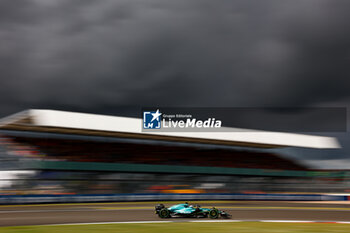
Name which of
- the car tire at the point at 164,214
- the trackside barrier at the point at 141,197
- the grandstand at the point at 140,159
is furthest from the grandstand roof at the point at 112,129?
the car tire at the point at 164,214

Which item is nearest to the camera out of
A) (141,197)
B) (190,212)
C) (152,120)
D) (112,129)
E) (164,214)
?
(190,212)

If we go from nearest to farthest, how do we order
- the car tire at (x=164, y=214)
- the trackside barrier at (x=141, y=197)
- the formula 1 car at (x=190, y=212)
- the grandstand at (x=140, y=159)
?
the formula 1 car at (x=190, y=212) < the car tire at (x=164, y=214) < the trackside barrier at (x=141, y=197) < the grandstand at (x=140, y=159)

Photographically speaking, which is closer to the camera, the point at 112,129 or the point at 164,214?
the point at 164,214

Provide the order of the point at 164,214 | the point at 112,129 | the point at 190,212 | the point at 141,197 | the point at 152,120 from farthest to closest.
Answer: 1. the point at 152,120
2. the point at 112,129
3. the point at 141,197
4. the point at 164,214
5. the point at 190,212

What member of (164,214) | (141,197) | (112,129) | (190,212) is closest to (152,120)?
(112,129)

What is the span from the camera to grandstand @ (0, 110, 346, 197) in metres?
25.8

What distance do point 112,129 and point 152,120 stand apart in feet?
10.6

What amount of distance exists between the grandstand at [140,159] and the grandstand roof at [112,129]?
7cm

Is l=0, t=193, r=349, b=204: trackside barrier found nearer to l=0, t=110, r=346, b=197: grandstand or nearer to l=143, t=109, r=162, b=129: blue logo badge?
l=0, t=110, r=346, b=197: grandstand

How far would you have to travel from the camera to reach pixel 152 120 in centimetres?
2880

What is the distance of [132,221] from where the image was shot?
42.9ft

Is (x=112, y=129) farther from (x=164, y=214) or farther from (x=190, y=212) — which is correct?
(x=190, y=212)

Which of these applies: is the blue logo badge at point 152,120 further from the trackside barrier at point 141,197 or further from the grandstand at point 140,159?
the trackside barrier at point 141,197

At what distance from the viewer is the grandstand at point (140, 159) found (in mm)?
25844
